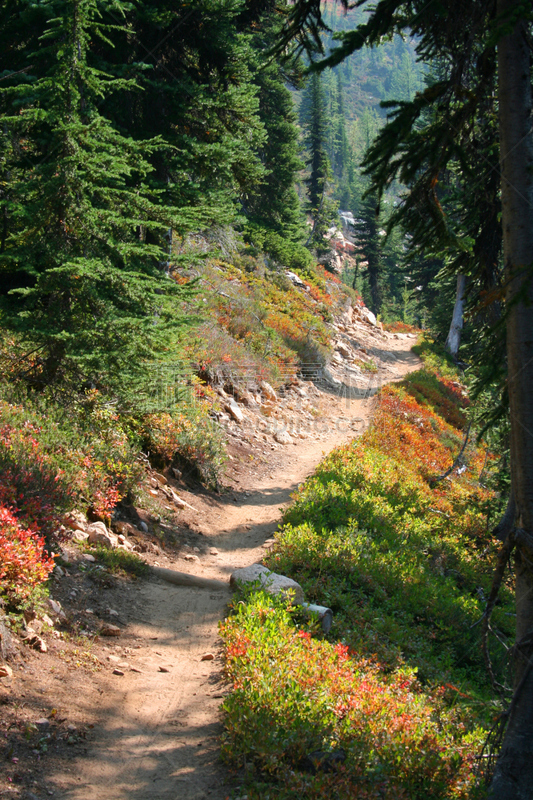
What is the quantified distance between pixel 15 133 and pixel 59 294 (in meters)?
3.03

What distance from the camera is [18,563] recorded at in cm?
452

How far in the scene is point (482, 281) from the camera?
19.6 feet

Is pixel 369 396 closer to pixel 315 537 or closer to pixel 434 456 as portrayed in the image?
pixel 434 456

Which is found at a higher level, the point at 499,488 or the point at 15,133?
the point at 15,133

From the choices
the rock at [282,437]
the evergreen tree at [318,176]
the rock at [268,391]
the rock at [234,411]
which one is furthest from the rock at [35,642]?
the evergreen tree at [318,176]

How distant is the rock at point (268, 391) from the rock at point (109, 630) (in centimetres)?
1149

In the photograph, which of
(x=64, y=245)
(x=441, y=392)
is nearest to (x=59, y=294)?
(x=64, y=245)

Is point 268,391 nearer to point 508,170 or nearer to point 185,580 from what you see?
point 185,580

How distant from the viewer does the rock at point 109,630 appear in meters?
5.33

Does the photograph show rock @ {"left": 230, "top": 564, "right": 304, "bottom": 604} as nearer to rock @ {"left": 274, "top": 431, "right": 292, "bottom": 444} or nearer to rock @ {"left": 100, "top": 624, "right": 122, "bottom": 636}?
rock @ {"left": 100, "top": 624, "right": 122, "bottom": 636}

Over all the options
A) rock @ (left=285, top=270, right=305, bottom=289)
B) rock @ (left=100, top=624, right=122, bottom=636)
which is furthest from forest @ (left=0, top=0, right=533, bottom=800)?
rock @ (left=285, top=270, right=305, bottom=289)

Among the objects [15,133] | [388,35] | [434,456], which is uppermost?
[388,35]

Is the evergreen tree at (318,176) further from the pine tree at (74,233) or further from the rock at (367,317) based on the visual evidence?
the pine tree at (74,233)

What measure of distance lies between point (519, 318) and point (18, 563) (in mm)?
4557
